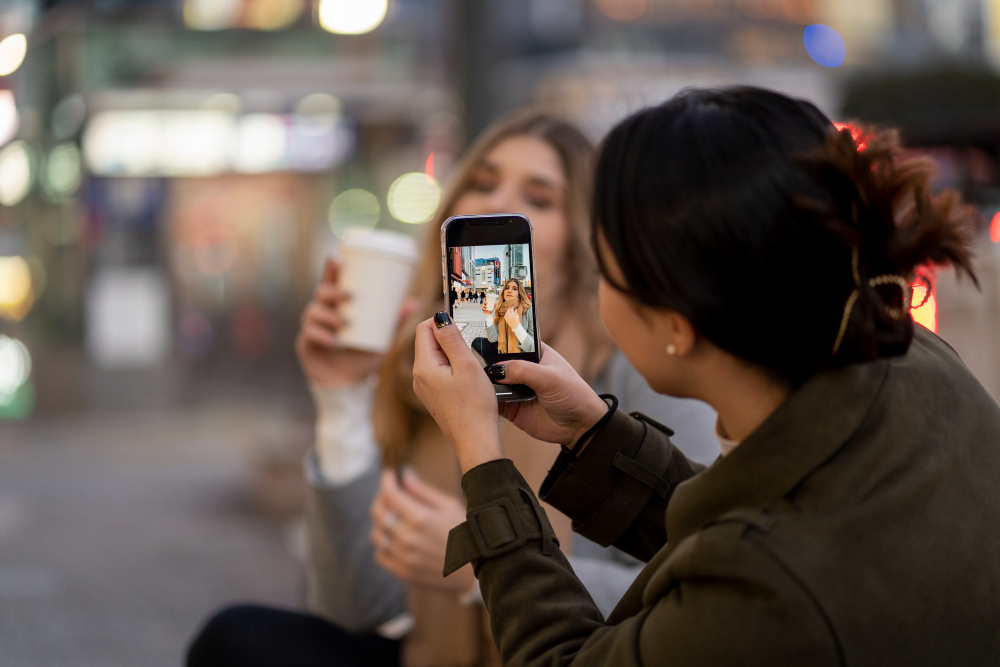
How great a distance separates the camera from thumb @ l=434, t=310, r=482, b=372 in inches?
41.6

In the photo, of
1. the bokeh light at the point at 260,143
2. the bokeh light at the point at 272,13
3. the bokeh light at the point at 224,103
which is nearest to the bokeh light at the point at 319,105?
the bokeh light at the point at 260,143

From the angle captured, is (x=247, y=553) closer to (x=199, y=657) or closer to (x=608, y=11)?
(x=199, y=657)

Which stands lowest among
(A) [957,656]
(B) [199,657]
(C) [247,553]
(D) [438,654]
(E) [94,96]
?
(C) [247,553]

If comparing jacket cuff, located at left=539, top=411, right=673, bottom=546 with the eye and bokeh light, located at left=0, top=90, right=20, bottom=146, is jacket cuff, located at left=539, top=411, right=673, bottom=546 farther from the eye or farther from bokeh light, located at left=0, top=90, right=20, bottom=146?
bokeh light, located at left=0, top=90, right=20, bottom=146

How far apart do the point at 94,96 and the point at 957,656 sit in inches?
390

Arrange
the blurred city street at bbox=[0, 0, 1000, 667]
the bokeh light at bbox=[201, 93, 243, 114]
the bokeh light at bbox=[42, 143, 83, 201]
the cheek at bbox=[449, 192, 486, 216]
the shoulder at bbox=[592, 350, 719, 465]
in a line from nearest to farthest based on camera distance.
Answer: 1. the shoulder at bbox=[592, 350, 719, 465]
2. the cheek at bbox=[449, 192, 486, 216]
3. the blurred city street at bbox=[0, 0, 1000, 667]
4. the bokeh light at bbox=[42, 143, 83, 201]
5. the bokeh light at bbox=[201, 93, 243, 114]

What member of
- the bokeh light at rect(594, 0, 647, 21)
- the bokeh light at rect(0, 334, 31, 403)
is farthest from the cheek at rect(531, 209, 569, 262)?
the bokeh light at rect(594, 0, 647, 21)

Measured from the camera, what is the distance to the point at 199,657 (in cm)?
199

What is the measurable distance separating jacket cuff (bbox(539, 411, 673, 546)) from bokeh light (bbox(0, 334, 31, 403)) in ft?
28.8

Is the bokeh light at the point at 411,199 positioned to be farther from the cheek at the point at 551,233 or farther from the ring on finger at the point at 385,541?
the ring on finger at the point at 385,541

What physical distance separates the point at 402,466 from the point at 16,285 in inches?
331

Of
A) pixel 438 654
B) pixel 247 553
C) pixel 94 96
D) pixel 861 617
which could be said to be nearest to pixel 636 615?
pixel 861 617

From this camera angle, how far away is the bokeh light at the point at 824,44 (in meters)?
13.8

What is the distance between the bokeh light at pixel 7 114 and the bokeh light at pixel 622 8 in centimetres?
787
